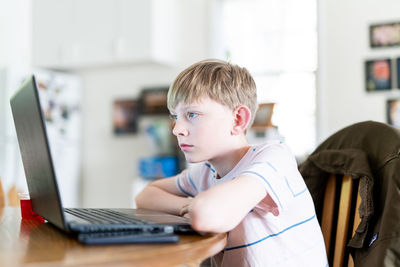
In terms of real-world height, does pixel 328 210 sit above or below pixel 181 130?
below

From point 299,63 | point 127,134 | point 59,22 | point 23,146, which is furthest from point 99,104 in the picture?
point 23,146

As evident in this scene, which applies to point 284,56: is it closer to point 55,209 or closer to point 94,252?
point 55,209

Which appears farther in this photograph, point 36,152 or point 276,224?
point 276,224

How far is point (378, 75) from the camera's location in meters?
3.75

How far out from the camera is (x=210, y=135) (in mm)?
1077

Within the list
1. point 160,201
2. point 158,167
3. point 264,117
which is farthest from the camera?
point 158,167

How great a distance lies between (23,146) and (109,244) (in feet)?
1.35

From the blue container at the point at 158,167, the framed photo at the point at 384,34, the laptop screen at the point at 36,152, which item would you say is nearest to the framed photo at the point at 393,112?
the framed photo at the point at 384,34

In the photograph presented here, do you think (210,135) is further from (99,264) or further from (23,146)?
(99,264)

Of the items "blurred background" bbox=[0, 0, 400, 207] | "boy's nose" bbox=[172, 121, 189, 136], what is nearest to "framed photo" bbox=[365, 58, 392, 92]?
"blurred background" bbox=[0, 0, 400, 207]

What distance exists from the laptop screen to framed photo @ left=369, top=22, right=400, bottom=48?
3.41 metres

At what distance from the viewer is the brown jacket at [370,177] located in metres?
1.02

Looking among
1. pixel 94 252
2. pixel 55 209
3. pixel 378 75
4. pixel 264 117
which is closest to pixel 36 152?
pixel 55 209

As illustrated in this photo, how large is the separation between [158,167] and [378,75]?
205cm
